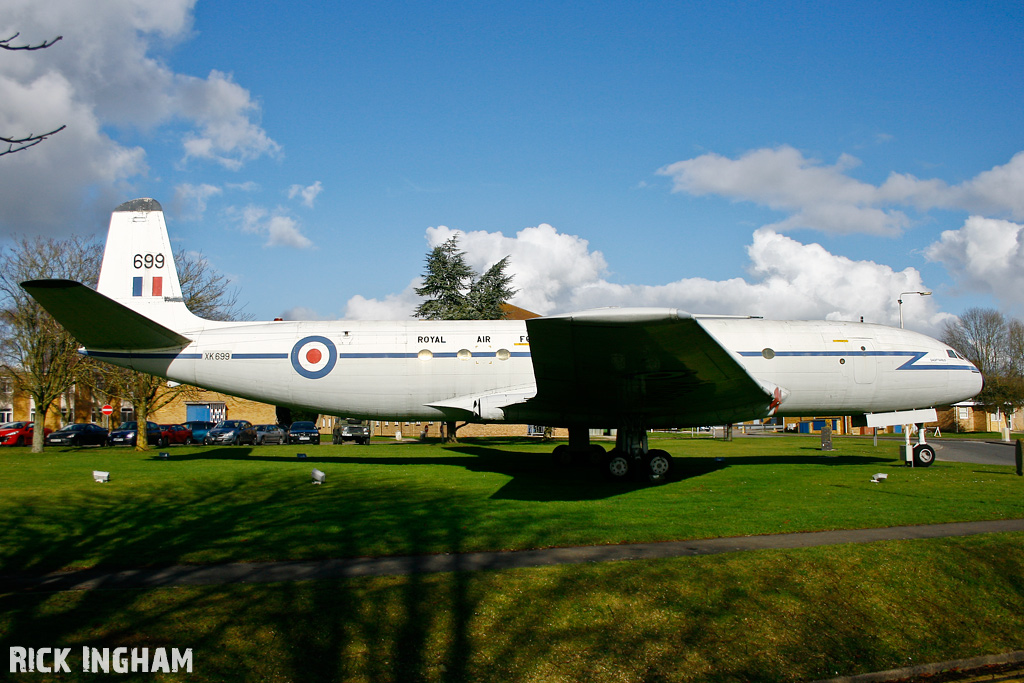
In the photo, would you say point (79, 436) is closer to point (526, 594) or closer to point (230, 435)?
point (230, 435)

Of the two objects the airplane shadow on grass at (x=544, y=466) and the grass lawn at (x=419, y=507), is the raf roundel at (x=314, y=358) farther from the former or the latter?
the airplane shadow on grass at (x=544, y=466)

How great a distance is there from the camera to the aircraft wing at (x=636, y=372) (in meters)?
9.84

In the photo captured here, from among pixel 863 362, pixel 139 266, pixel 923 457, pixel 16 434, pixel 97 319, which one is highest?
pixel 139 266

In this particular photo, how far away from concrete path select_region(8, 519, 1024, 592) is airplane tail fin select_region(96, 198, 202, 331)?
12.2m

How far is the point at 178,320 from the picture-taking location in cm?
1788

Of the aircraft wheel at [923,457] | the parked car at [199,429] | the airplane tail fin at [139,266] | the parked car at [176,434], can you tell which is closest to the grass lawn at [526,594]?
the aircraft wheel at [923,457]

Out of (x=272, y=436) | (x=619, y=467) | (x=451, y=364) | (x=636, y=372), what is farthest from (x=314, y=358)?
(x=272, y=436)

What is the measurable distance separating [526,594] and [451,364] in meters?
11.3

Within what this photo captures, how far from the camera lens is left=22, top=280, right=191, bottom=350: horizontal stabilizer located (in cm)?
1348

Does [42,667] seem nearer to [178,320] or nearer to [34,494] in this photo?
[34,494]

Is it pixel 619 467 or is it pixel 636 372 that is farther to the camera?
pixel 619 467

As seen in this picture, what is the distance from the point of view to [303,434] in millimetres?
35938

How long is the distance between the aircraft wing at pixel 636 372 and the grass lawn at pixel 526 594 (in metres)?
2.44

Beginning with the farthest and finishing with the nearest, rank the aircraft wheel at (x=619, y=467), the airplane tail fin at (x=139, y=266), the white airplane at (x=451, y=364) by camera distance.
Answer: the airplane tail fin at (x=139, y=266), the white airplane at (x=451, y=364), the aircraft wheel at (x=619, y=467)
